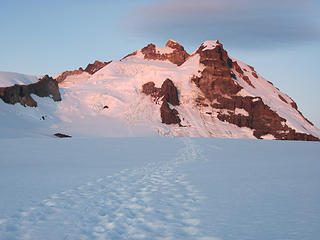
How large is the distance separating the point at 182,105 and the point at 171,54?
174 feet

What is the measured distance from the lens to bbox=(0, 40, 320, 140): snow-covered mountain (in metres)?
64.7

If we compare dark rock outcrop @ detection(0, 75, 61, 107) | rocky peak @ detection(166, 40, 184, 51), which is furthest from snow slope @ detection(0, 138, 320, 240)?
rocky peak @ detection(166, 40, 184, 51)


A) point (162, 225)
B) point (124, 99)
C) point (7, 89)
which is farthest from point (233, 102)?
point (162, 225)

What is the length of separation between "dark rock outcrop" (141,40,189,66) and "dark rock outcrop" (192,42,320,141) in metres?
33.8

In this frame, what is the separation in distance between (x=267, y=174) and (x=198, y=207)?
5336 millimetres

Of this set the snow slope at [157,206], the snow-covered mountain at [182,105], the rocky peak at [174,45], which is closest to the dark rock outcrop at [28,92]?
the snow-covered mountain at [182,105]

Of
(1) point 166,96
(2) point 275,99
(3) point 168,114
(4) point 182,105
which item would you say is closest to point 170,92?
(1) point 166,96

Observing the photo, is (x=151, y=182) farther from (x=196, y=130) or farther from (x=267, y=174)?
A: (x=196, y=130)

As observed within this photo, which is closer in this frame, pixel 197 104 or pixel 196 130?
pixel 196 130

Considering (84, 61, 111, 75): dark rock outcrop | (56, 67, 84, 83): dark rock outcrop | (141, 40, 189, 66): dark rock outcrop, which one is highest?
(141, 40, 189, 66): dark rock outcrop

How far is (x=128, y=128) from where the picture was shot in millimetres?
65438

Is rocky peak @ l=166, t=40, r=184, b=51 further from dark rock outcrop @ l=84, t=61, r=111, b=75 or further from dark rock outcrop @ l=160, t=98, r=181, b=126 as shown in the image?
dark rock outcrop @ l=160, t=98, r=181, b=126

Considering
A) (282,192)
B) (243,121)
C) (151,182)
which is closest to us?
(282,192)

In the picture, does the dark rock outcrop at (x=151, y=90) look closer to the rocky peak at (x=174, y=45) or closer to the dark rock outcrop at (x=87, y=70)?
the rocky peak at (x=174, y=45)
